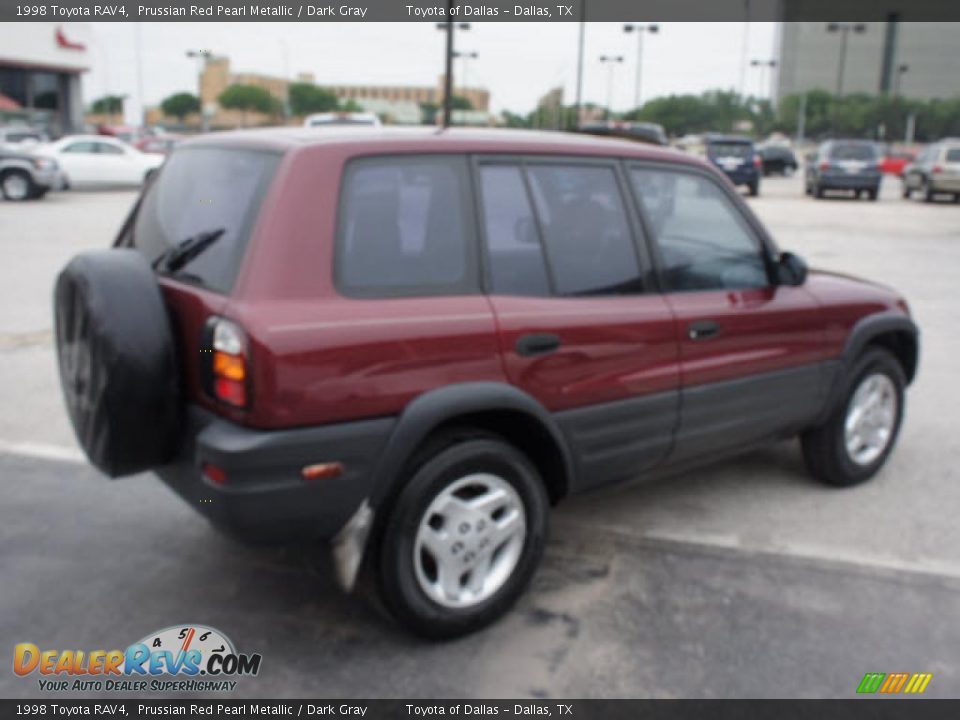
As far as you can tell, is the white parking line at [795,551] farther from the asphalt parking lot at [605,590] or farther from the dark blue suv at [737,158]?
the dark blue suv at [737,158]

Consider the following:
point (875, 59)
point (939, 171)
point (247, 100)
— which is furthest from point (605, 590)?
point (875, 59)

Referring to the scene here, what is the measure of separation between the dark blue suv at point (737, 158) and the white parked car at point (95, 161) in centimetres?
1606

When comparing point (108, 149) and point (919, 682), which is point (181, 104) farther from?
point (919, 682)

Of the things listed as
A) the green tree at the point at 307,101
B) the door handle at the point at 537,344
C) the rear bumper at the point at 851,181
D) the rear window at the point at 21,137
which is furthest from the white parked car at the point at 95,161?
the green tree at the point at 307,101

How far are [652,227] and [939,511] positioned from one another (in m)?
2.08

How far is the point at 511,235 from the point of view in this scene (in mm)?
3248

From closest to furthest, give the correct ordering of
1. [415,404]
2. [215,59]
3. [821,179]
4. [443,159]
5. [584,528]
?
[415,404]
[443,159]
[584,528]
[821,179]
[215,59]

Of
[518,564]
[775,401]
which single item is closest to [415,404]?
[518,564]

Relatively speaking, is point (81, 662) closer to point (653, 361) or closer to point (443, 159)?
point (443, 159)

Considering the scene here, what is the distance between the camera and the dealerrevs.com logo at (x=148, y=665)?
291 centimetres

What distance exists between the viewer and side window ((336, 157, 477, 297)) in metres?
2.91

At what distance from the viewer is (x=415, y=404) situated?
2893 mm

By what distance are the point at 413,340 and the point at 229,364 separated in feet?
1.88

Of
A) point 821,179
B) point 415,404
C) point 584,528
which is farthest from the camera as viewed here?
point 821,179
